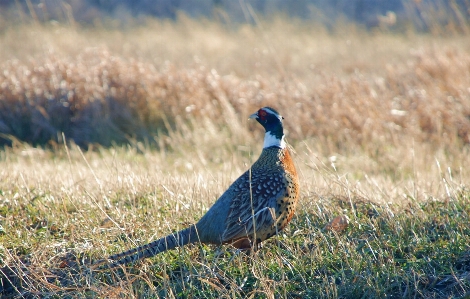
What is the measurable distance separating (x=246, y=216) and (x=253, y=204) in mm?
101

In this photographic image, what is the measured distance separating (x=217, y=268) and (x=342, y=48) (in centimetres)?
1000

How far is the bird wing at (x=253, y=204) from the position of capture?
3740 millimetres

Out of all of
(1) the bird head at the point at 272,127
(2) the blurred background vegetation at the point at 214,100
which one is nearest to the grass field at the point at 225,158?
(2) the blurred background vegetation at the point at 214,100

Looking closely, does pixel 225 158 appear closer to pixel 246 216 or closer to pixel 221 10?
pixel 246 216

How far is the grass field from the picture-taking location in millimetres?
3623

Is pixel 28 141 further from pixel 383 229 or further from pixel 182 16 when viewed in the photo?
pixel 182 16

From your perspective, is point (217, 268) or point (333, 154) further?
point (333, 154)

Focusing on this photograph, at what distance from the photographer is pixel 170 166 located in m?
6.39

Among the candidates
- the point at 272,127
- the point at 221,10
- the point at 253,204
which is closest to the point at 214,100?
the point at 272,127

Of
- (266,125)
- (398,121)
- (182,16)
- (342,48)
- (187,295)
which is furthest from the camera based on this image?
(182,16)

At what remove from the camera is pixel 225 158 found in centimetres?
691

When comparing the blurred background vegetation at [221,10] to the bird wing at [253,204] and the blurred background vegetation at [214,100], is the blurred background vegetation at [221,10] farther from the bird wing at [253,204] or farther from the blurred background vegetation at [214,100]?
the bird wing at [253,204]

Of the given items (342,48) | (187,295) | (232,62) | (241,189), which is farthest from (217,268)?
(342,48)

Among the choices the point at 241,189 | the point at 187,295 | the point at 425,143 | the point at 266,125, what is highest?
the point at 266,125
